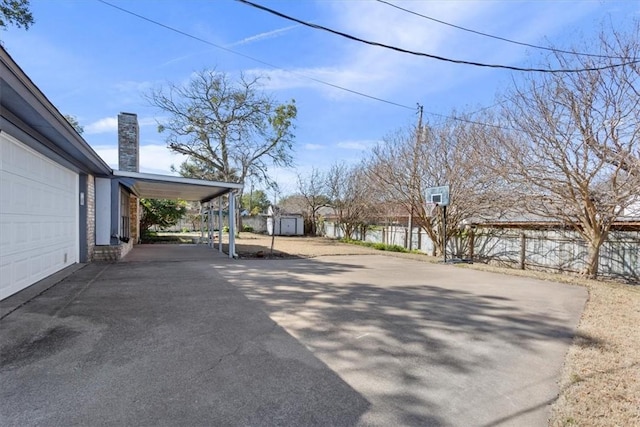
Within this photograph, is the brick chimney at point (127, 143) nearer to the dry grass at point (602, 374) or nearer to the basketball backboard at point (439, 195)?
the basketball backboard at point (439, 195)

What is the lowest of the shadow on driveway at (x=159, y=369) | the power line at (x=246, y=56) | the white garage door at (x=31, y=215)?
the shadow on driveway at (x=159, y=369)

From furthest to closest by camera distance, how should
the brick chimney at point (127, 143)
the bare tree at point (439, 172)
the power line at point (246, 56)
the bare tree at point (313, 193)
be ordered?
the bare tree at point (313, 193)
the brick chimney at point (127, 143)
the bare tree at point (439, 172)
the power line at point (246, 56)

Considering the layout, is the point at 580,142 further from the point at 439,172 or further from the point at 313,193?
the point at 313,193

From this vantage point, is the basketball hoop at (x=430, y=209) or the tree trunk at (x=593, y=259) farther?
the basketball hoop at (x=430, y=209)

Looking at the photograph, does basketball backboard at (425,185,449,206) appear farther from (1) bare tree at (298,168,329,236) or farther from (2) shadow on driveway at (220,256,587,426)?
(1) bare tree at (298,168,329,236)

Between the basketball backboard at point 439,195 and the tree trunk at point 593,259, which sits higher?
the basketball backboard at point 439,195

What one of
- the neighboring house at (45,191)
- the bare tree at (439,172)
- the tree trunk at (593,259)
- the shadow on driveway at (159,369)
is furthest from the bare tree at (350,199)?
the shadow on driveway at (159,369)

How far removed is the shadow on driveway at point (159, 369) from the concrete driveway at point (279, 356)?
0.01 m

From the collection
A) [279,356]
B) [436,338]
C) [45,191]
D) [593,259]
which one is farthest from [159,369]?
[593,259]

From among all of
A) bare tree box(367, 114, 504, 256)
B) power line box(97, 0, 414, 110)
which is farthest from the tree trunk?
power line box(97, 0, 414, 110)

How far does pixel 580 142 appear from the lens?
29.0 ft

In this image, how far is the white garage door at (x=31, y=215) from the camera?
5.14 meters

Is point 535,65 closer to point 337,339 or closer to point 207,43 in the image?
point 207,43

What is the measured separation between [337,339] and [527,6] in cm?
767
